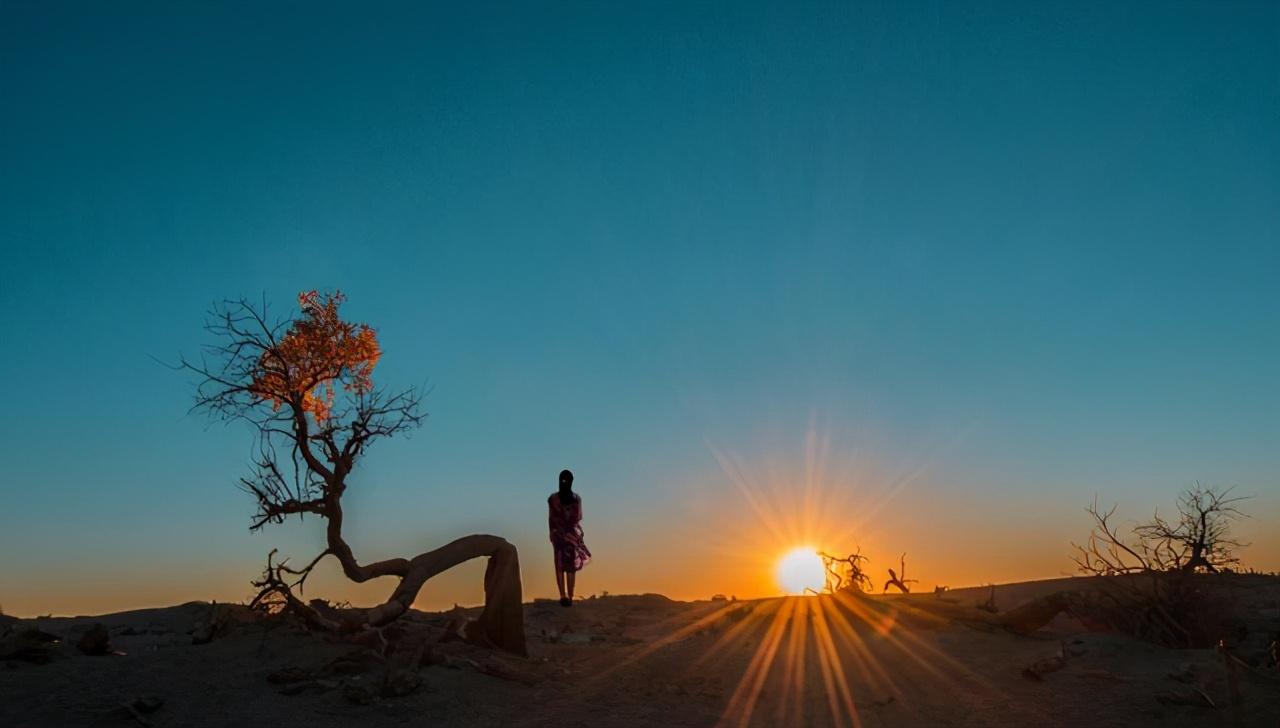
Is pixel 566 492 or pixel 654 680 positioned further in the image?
pixel 566 492

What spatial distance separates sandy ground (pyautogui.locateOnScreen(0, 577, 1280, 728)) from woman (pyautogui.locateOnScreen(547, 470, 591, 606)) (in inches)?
92.2

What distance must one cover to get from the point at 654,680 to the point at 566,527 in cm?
533

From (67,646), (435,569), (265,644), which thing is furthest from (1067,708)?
(67,646)

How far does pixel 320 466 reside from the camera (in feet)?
38.1

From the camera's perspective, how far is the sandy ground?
29.8 feet

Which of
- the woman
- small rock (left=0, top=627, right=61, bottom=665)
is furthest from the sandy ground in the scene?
the woman

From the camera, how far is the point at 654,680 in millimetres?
11680

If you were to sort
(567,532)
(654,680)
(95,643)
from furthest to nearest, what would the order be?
(567,532) → (654,680) → (95,643)

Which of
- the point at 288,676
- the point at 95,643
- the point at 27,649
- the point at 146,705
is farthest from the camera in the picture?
the point at 95,643

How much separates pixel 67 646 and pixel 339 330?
5.56 meters

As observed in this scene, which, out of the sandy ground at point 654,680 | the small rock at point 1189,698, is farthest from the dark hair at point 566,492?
the small rock at point 1189,698

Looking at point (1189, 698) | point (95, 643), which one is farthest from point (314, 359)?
point (1189, 698)

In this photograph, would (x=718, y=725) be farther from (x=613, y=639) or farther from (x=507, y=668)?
(x=613, y=639)

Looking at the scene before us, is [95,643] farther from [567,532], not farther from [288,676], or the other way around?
[567,532]
